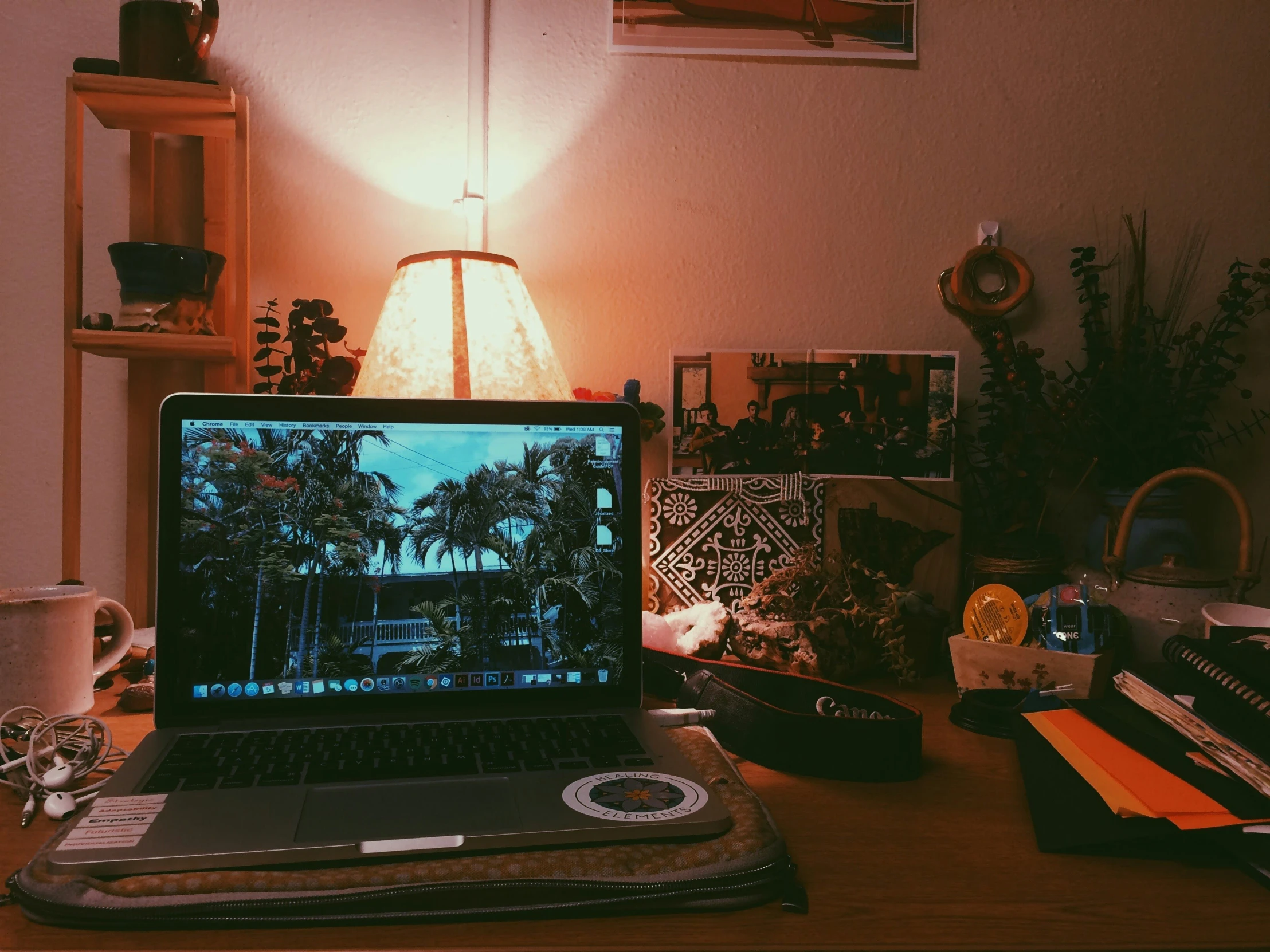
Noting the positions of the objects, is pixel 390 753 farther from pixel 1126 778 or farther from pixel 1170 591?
pixel 1170 591

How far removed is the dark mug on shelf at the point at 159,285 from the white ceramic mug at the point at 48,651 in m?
0.36

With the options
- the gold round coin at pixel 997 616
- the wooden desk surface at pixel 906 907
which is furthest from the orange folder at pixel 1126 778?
the gold round coin at pixel 997 616

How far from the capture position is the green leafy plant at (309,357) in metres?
1.11

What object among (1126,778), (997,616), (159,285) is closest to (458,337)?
(159,285)

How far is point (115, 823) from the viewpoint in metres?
0.53

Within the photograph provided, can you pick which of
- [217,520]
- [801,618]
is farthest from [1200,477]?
[217,520]

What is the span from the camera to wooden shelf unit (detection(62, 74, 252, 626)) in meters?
1.02

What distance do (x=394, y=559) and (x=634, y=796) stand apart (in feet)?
1.03

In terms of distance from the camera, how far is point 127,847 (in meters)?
0.51

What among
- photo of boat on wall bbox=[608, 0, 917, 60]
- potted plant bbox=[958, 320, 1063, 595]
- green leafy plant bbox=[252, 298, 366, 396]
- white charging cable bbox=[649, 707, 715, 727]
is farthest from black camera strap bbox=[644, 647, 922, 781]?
photo of boat on wall bbox=[608, 0, 917, 60]

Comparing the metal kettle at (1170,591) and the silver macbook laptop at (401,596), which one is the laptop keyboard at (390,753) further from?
the metal kettle at (1170,591)

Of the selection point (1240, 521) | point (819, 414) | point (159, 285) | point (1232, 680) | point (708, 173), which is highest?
point (708, 173)

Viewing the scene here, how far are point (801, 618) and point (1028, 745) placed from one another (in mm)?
285

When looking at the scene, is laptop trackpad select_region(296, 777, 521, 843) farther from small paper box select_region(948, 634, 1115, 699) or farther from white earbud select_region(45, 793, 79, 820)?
small paper box select_region(948, 634, 1115, 699)
